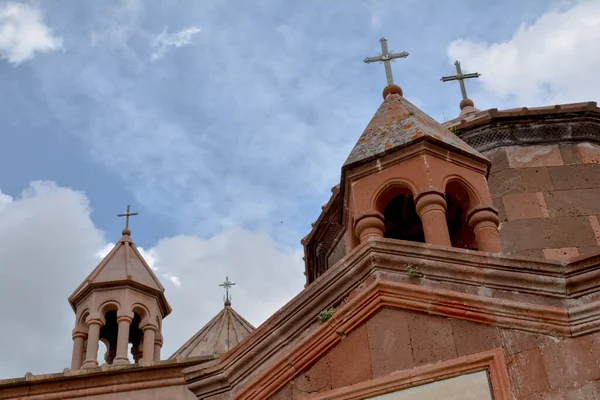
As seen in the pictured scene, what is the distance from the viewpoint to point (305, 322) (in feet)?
16.8

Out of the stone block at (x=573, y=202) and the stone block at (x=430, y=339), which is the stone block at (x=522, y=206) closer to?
the stone block at (x=573, y=202)

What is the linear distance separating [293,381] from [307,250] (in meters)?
4.92

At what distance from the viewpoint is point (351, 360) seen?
4.81 metres

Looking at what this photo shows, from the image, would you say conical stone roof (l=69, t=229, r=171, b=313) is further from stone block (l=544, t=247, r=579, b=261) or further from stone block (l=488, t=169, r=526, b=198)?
stone block (l=544, t=247, r=579, b=261)

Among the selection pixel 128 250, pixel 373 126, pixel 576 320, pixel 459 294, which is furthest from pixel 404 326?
pixel 128 250

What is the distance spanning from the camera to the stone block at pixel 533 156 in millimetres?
8477

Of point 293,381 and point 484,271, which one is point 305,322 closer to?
point 293,381

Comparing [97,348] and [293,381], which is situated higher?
[97,348]

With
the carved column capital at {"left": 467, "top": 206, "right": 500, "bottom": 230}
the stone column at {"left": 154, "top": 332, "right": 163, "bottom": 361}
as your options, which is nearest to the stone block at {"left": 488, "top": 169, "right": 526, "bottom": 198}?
the carved column capital at {"left": 467, "top": 206, "right": 500, "bottom": 230}

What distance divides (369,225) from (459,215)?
1.21 m

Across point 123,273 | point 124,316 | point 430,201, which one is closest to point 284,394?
point 430,201

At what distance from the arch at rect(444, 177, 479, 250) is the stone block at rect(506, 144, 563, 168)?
1.98 m

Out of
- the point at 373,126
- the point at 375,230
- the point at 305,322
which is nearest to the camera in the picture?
the point at 305,322

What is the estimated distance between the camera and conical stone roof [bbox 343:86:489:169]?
632cm
